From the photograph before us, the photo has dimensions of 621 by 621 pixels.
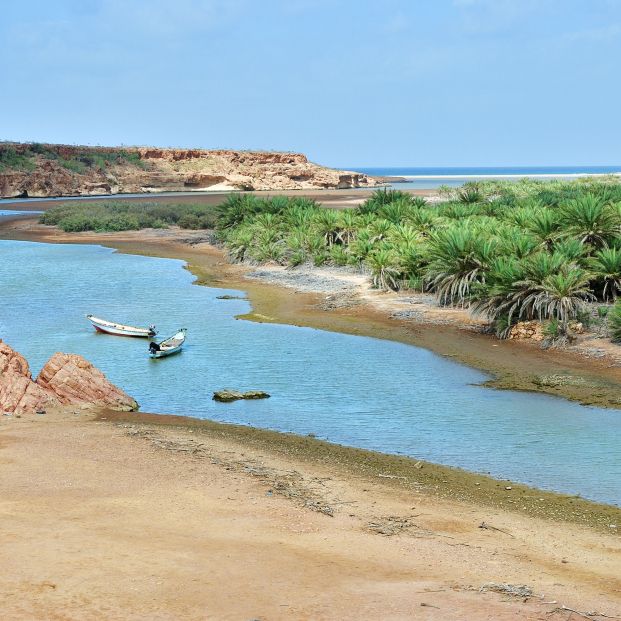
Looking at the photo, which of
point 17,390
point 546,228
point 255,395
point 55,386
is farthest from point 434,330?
point 17,390

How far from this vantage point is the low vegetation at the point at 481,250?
62.1 feet

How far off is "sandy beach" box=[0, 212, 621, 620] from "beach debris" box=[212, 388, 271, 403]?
1.28m

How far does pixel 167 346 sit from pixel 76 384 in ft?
13.8

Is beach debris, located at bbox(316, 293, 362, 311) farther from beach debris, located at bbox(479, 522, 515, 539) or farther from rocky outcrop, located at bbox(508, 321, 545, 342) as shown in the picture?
beach debris, located at bbox(479, 522, 515, 539)

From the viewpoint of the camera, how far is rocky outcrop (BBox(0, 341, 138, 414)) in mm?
12523

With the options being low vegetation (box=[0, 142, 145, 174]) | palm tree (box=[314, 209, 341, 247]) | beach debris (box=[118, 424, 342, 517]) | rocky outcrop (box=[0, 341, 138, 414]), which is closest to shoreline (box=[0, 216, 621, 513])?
rocky outcrop (box=[0, 341, 138, 414])

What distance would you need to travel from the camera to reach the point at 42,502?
8328mm

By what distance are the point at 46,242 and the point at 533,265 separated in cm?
2925

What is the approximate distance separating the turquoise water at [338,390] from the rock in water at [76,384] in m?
0.67

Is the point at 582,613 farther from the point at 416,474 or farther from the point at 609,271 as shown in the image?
the point at 609,271

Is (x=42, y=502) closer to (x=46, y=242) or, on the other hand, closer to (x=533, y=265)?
(x=533, y=265)

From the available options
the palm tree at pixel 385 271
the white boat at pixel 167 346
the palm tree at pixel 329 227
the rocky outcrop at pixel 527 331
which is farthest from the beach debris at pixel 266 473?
the palm tree at pixel 329 227

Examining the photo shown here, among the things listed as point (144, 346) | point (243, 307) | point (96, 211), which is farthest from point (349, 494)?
point (96, 211)

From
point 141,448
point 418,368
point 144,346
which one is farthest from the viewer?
point 144,346
